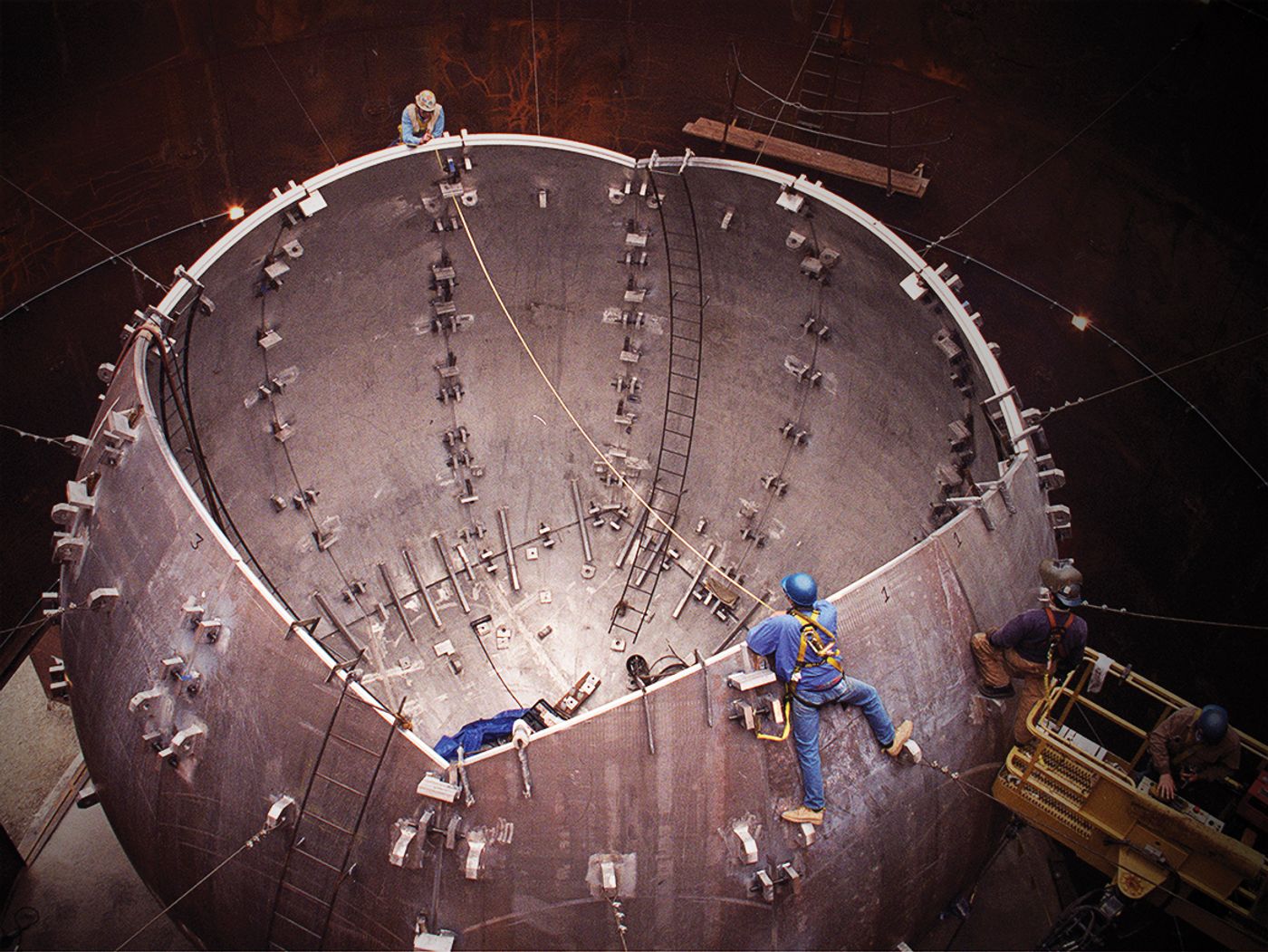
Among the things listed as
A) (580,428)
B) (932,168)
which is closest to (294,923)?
(580,428)

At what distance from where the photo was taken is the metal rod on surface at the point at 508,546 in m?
10.1

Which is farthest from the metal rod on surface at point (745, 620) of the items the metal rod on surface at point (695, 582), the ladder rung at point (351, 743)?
the ladder rung at point (351, 743)

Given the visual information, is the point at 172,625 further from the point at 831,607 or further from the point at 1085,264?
the point at 1085,264

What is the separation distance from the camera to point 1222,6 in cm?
812

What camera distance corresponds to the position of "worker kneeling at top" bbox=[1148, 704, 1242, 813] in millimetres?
6266

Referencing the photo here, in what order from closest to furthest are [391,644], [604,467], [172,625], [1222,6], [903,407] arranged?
[172,625] → [1222,6] → [903,407] → [391,644] → [604,467]

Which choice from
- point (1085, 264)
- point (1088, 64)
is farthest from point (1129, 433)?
point (1088, 64)

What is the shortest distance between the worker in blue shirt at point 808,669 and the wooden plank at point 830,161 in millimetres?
5343

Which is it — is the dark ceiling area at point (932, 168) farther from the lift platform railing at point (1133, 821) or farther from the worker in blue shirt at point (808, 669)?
the worker in blue shirt at point (808, 669)

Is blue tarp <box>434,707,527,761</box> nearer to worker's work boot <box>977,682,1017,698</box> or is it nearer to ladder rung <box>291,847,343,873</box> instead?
ladder rung <box>291,847,343,873</box>

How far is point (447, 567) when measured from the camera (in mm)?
10023

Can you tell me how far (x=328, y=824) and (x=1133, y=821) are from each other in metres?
4.63

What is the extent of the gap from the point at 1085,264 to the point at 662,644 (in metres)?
5.01

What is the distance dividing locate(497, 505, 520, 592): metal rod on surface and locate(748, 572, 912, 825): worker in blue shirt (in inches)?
173
